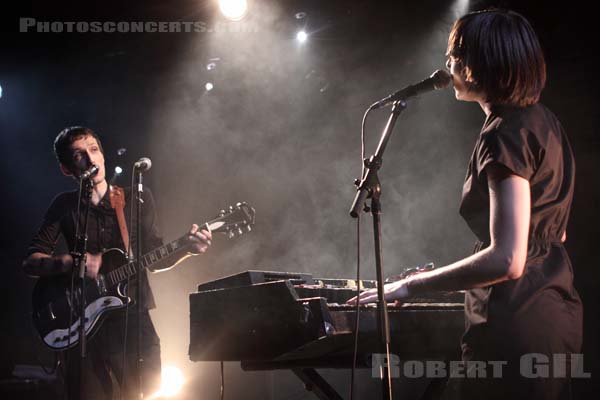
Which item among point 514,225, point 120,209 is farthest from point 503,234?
point 120,209

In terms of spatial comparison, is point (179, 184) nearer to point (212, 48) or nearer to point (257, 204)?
point (257, 204)

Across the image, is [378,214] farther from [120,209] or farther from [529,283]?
[120,209]

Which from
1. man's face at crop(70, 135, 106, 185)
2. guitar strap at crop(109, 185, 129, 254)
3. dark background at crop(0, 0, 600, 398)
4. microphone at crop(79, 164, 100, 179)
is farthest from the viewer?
dark background at crop(0, 0, 600, 398)

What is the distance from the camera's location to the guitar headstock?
17.9ft

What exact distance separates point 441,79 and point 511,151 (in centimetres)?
65

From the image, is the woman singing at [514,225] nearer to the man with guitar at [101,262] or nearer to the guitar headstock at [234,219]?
the man with guitar at [101,262]

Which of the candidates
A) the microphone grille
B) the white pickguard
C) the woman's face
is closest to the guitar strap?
the white pickguard

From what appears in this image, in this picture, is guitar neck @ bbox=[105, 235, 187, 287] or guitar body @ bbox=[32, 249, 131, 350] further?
guitar neck @ bbox=[105, 235, 187, 287]

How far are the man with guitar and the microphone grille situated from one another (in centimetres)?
273

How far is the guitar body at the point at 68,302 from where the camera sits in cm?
448

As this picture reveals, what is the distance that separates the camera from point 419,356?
114 inches

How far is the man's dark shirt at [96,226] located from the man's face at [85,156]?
0.21 metres

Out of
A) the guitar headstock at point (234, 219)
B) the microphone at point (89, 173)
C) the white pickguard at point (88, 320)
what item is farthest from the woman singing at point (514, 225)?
the guitar headstock at point (234, 219)

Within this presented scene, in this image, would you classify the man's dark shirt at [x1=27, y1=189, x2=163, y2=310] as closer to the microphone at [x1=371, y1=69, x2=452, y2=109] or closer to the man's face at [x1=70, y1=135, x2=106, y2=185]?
the man's face at [x1=70, y1=135, x2=106, y2=185]
